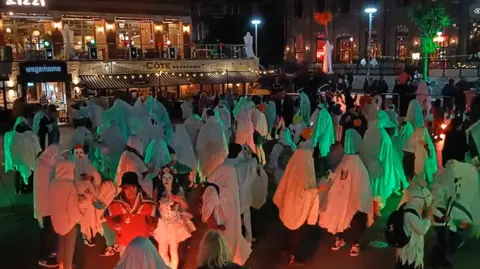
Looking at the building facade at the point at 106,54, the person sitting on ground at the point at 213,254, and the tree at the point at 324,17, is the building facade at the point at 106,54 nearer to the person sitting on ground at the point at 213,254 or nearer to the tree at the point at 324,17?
the tree at the point at 324,17

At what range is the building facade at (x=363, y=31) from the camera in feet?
137

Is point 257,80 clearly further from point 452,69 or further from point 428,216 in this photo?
point 428,216

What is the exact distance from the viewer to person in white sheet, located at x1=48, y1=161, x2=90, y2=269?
21.6 ft

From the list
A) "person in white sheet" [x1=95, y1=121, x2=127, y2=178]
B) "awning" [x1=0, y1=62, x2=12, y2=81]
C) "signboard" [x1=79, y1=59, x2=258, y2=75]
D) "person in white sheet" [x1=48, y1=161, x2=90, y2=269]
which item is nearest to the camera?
"person in white sheet" [x1=48, y1=161, x2=90, y2=269]

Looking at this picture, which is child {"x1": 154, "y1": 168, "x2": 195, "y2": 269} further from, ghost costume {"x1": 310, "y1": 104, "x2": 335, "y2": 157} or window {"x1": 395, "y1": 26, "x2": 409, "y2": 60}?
window {"x1": 395, "y1": 26, "x2": 409, "y2": 60}

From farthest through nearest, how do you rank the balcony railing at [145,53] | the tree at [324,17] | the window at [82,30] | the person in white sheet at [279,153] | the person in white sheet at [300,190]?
the tree at [324,17]
the window at [82,30]
the balcony railing at [145,53]
the person in white sheet at [279,153]
the person in white sheet at [300,190]

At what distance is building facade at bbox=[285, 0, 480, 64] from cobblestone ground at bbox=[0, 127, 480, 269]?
34.8 metres

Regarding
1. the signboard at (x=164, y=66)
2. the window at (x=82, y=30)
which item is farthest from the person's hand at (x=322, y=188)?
the window at (x=82, y=30)

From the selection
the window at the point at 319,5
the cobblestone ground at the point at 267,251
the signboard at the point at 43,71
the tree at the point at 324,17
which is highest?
the window at the point at 319,5

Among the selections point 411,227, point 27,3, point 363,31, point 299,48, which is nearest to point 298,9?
point 299,48

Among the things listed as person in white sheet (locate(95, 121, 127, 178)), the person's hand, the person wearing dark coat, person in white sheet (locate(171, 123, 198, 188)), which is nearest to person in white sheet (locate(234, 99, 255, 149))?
person in white sheet (locate(171, 123, 198, 188))

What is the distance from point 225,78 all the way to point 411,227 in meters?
26.2

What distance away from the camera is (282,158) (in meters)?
11.0

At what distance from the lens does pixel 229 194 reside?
6.28m
